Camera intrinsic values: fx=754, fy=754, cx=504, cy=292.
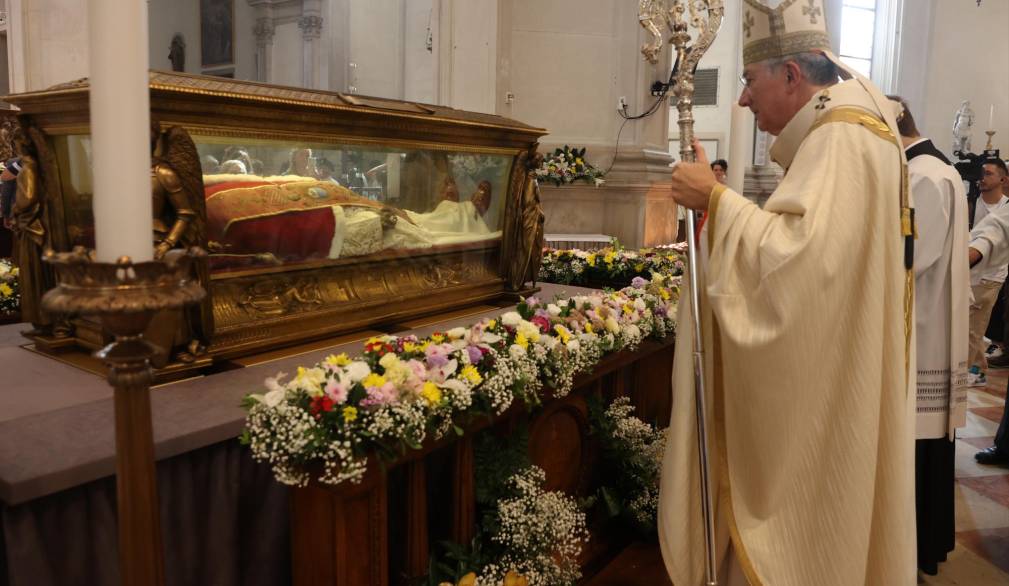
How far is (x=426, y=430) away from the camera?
2.09 metres

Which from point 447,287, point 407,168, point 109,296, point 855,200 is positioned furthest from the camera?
point 447,287

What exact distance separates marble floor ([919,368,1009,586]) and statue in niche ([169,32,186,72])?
48.7 feet

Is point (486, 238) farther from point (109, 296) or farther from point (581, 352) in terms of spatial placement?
point (109, 296)

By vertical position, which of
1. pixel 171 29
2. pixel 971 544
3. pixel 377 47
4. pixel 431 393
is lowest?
pixel 971 544

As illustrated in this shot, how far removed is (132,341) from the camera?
3.75 feet

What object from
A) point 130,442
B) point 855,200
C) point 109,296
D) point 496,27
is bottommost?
point 130,442

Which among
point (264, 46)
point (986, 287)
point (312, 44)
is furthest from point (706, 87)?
point (264, 46)

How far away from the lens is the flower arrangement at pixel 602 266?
5.19m

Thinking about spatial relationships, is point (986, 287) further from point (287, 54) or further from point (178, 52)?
point (178, 52)

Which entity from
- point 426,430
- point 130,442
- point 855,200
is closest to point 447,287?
point 426,430

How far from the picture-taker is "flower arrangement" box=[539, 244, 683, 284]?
5.19 metres

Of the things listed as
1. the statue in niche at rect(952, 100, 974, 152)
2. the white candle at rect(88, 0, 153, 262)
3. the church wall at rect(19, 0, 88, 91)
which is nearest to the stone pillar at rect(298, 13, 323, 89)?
the church wall at rect(19, 0, 88, 91)

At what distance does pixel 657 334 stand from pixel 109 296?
8.95 feet

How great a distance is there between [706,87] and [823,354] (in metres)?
11.4
